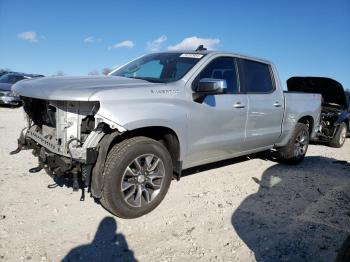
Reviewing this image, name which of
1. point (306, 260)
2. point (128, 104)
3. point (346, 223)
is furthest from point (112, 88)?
point (346, 223)

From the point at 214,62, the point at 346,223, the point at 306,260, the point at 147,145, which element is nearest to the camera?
the point at 306,260

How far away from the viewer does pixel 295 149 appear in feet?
21.6

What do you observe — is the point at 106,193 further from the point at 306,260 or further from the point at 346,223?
the point at 346,223

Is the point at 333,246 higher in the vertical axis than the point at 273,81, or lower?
lower

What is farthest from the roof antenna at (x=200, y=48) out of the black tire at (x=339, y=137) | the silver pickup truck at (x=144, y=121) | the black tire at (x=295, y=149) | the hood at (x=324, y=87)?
the black tire at (x=339, y=137)

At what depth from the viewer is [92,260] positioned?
9.56 ft

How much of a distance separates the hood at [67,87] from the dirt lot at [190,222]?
1.33 m

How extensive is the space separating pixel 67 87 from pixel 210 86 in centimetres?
162

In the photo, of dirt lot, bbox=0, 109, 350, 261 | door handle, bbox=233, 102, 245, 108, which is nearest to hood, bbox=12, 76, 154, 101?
dirt lot, bbox=0, 109, 350, 261

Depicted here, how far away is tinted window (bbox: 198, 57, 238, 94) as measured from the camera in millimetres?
4527

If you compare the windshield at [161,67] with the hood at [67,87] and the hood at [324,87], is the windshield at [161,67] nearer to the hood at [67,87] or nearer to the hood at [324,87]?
the hood at [67,87]

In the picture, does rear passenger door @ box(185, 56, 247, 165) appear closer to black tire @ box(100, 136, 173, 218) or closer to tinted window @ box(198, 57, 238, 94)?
tinted window @ box(198, 57, 238, 94)

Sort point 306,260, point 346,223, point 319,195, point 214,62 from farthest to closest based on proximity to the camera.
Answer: point 319,195
point 214,62
point 346,223
point 306,260

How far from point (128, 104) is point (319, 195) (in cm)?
327
